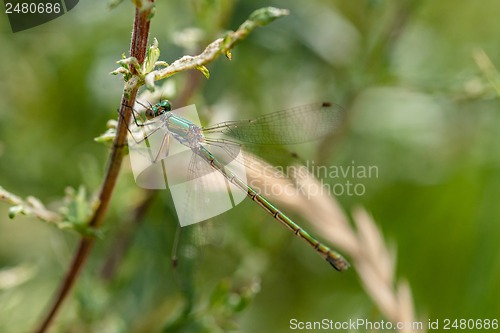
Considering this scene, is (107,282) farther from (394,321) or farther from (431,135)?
(431,135)

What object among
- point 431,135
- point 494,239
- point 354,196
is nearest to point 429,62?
point 431,135

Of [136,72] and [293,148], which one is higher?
[136,72]

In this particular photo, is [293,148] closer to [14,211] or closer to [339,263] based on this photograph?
[339,263]

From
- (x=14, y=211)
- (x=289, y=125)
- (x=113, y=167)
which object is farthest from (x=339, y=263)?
(x=14, y=211)

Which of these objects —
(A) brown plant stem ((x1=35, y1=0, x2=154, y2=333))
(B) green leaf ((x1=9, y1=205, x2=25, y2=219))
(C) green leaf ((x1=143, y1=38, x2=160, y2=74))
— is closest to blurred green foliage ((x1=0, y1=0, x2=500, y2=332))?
(A) brown plant stem ((x1=35, y1=0, x2=154, y2=333))

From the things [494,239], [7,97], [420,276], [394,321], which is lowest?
[420,276]

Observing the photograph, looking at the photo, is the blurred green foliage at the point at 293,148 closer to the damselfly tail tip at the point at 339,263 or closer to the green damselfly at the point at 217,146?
the green damselfly at the point at 217,146

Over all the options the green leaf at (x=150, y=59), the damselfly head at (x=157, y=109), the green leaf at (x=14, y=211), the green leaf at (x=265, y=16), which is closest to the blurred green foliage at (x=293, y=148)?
the damselfly head at (x=157, y=109)
